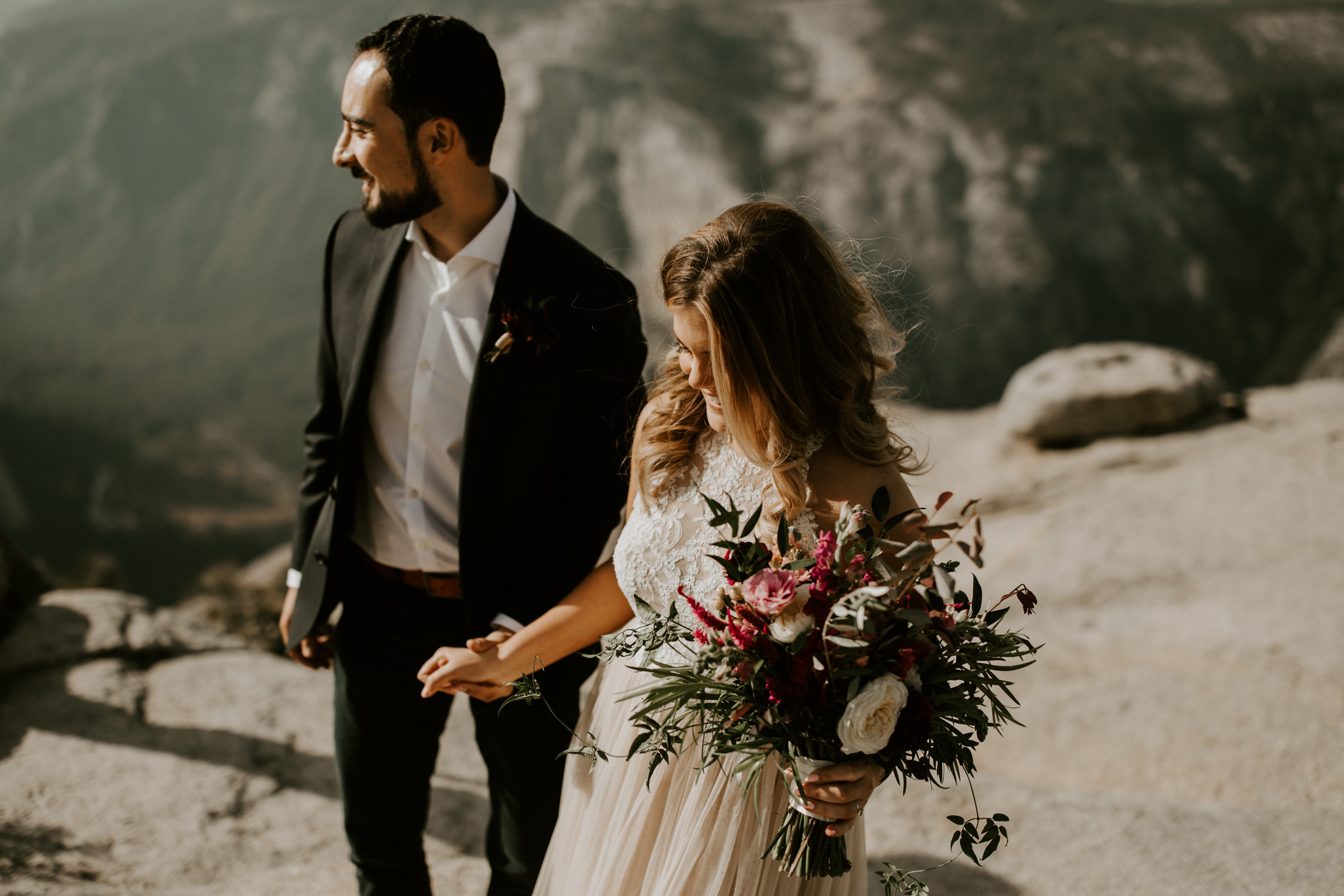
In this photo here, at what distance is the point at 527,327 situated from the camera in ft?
6.21

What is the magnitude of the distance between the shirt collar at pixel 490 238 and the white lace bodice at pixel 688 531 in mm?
713

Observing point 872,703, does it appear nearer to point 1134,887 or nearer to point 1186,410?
point 1134,887

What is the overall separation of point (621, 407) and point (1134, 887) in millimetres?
2318

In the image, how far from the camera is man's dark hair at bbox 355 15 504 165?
1.81 meters

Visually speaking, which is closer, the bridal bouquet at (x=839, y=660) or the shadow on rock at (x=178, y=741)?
the bridal bouquet at (x=839, y=660)

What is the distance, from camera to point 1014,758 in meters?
4.24

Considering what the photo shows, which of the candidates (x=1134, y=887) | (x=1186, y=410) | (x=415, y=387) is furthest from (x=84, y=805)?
(x=1186, y=410)

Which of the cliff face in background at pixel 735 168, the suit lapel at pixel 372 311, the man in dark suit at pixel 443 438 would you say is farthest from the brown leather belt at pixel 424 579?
the cliff face in background at pixel 735 168

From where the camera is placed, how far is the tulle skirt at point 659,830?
4.90ft

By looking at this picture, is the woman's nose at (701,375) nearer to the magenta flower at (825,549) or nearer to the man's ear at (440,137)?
the magenta flower at (825,549)

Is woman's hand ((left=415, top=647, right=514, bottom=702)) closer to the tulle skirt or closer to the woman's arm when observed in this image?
the woman's arm

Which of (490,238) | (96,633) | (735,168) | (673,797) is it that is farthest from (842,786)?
(735,168)

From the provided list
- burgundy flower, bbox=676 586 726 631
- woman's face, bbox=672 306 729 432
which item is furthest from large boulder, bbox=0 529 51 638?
burgundy flower, bbox=676 586 726 631

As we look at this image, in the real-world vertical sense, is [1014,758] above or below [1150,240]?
above
